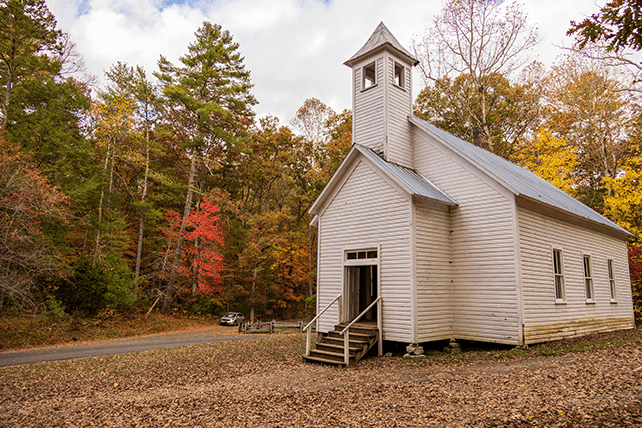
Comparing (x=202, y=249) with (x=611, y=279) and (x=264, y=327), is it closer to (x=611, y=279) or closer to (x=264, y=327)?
(x=264, y=327)

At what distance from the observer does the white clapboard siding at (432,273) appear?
11.2 meters

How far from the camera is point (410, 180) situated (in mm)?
12062

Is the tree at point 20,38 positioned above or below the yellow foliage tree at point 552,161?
above

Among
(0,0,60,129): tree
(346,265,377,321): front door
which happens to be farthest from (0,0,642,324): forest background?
(346,265,377,321): front door

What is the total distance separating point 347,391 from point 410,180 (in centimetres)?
671

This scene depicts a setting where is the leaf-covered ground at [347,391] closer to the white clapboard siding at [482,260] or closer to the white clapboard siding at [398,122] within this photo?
the white clapboard siding at [482,260]

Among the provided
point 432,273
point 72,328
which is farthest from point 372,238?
point 72,328

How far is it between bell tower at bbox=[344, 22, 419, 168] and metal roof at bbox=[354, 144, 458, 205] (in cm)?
69

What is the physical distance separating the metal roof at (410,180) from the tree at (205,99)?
18.1m

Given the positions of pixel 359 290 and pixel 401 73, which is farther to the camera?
pixel 401 73

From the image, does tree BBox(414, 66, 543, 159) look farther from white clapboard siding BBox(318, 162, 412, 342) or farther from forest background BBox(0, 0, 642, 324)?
white clapboard siding BBox(318, 162, 412, 342)

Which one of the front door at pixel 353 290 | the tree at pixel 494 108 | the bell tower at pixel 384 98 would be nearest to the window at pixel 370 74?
the bell tower at pixel 384 98

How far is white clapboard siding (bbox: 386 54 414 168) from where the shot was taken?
44.5 ft

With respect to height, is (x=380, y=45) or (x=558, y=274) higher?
(x=380, y=45)
